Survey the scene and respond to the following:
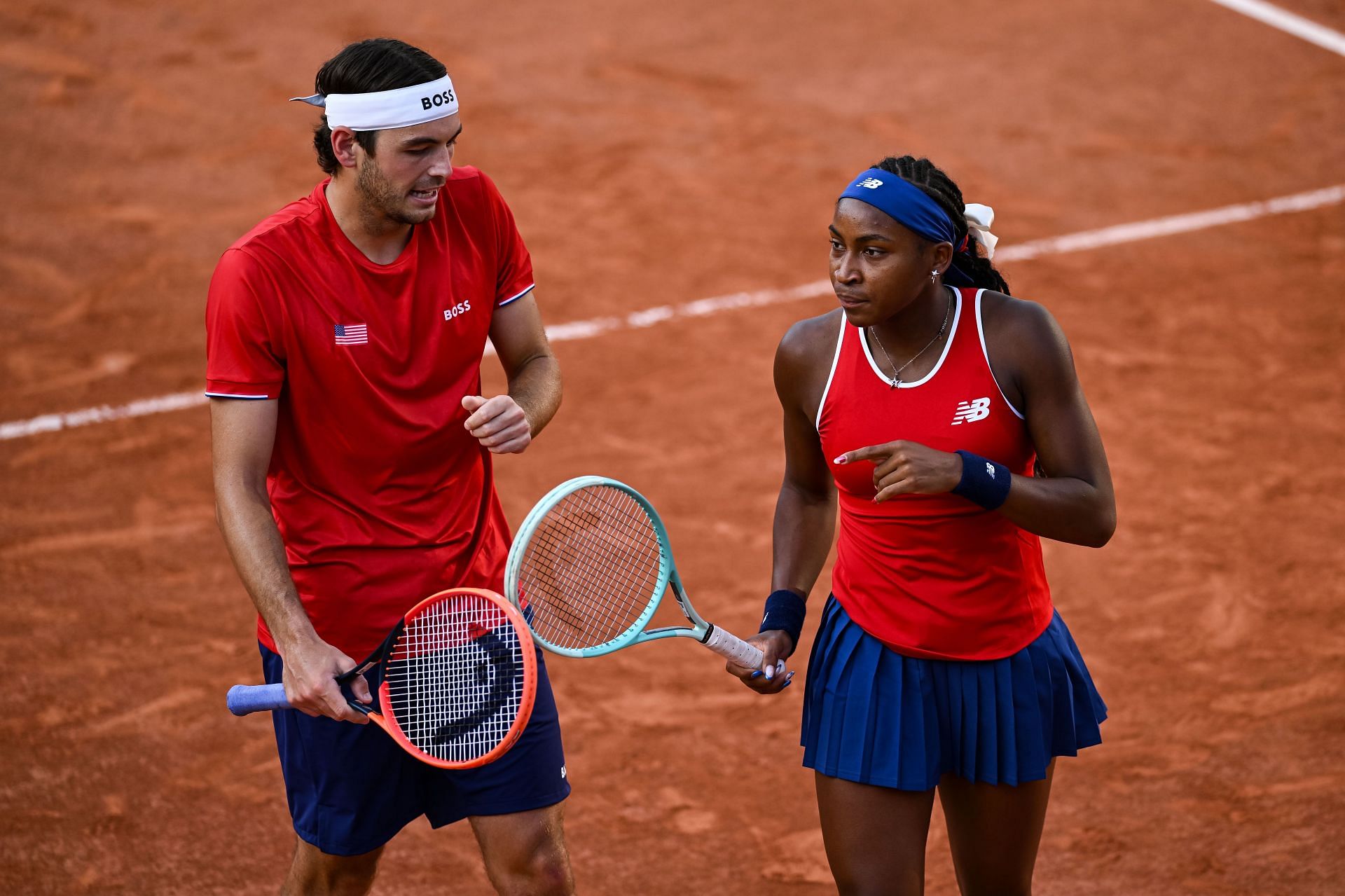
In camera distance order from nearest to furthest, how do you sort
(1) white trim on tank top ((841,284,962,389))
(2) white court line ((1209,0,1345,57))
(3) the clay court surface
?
(1) white trim on tank top ((841,284,962,389)) → (3) the clay court surface → (2) white court line ((1209,0,1345,57))

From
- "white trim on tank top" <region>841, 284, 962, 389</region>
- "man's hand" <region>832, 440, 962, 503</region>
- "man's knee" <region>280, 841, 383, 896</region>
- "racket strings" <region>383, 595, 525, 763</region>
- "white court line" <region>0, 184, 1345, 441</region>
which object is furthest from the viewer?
"white court line" <region>0, 184, 1345, 441</region>

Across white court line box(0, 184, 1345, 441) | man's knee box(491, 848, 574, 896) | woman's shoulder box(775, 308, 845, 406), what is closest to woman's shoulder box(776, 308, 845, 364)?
woman's shoulder box(775, 308, 845, 406)

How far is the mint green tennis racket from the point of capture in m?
3.51

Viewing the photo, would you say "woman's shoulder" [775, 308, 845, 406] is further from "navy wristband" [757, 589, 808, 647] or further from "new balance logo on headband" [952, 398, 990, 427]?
"navy wristband" [757, 589, 808, 647]

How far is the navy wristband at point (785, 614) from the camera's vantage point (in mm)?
3678

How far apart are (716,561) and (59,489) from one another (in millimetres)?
3498

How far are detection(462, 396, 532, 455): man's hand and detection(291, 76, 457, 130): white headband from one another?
0.71m

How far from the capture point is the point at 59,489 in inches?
295

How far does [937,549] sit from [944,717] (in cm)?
41

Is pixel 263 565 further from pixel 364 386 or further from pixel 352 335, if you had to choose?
pixel 352 335

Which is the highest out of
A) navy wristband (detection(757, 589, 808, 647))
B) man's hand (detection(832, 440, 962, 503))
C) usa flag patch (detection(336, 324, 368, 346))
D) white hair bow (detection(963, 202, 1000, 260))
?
white hair bow (detection(963, 202, 1000, 260))

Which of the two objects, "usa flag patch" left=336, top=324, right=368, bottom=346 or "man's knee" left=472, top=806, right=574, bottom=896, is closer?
"usa flag patch" left=336, top=324, right=368, bottom=346

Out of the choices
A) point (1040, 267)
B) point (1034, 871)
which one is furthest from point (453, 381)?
point (1040, 267)

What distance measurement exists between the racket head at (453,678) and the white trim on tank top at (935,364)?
109cm
